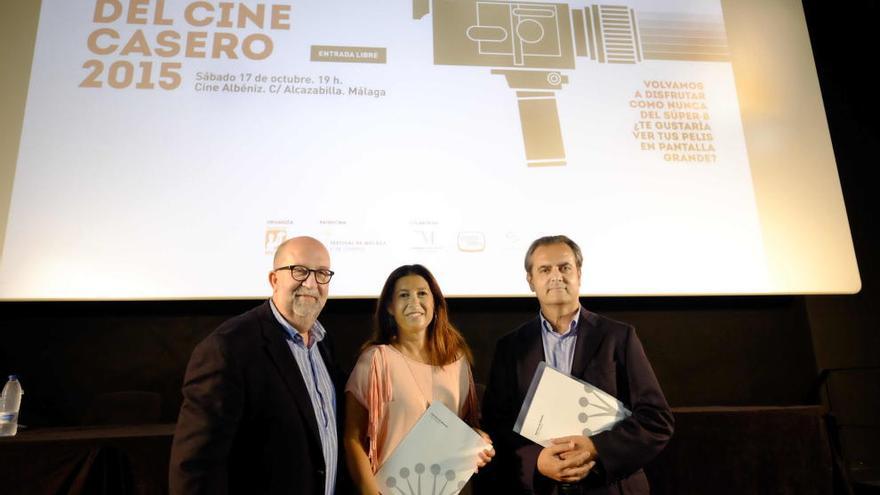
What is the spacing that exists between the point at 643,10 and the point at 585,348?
2.31m

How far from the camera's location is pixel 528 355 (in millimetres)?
1739

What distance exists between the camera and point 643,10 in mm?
3051

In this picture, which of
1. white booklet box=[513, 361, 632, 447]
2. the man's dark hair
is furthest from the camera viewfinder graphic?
white booklet box=[513, 361, 632, 447]

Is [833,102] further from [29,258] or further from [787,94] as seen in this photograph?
[29,258]

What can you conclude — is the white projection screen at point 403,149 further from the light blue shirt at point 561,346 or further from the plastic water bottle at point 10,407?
the light blue shirt at point 561,346

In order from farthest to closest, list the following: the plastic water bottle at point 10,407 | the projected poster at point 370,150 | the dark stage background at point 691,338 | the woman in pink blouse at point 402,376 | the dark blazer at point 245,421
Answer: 1. the dark stage background at point 691,338
2. the projected poster at point 370,150
3. the plastic water bottle at point 10,407
4. the woman in pink blouse at point 402,376
5. the dark blazer at point 245,421

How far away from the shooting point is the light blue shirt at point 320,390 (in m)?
1.53

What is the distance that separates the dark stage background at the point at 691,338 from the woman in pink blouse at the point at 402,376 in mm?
948

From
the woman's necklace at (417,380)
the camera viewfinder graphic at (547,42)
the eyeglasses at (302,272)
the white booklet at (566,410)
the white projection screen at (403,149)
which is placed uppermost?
the camera viewfinder graphic at (547,42)

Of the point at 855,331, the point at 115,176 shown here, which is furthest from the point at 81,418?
A: the point at 855,331

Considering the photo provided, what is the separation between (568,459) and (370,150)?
1709mm

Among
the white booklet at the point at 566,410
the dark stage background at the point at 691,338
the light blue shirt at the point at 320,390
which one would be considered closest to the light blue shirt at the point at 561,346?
the white booklet at the point at 566,410

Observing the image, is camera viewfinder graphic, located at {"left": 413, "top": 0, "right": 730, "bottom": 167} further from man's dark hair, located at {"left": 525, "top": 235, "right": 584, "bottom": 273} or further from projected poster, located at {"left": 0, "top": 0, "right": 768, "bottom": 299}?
man's dark hair, located at {"left": 525, "top": 235, "right": 584, "bottom": 273}

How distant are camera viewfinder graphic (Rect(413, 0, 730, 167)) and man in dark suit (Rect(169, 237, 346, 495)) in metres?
1.54
